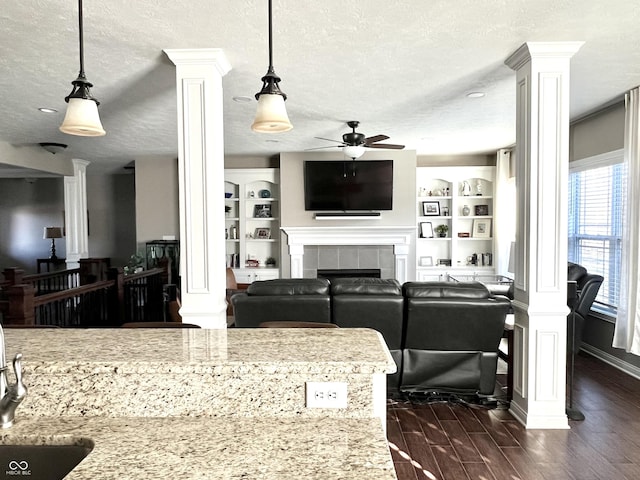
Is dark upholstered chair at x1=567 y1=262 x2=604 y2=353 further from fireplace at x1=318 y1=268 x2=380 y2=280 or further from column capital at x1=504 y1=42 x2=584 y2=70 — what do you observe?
fireplace at x1=318 y1=268 x2=380 y2=280

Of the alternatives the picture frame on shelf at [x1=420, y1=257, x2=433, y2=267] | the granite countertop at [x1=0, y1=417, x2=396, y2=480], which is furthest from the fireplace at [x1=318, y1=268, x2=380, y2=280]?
the granite countertop at [x1=0, y1=417, x2=396, y2=480]

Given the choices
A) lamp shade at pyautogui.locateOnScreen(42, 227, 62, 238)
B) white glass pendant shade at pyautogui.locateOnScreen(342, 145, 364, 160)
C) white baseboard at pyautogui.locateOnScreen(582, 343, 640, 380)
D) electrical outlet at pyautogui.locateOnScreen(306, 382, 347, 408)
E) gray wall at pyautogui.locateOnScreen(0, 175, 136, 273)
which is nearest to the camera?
electrical outlet at pyautogui.locateOnScreen(306, 382, 347, 408)

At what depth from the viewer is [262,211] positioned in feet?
24.4

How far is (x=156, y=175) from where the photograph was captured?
7434 millimetres

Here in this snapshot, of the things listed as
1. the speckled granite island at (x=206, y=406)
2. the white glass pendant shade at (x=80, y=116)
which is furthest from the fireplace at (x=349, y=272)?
the speckled granite island at (x=206, y=406)

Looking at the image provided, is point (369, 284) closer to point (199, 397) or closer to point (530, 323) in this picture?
point (530, 323)

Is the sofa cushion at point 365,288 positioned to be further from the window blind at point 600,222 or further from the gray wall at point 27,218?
the gray wall at point 27,218

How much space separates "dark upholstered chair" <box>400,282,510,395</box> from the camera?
3312mm

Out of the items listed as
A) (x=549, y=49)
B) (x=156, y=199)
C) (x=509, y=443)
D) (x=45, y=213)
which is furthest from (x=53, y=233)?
(x=549, y=49)

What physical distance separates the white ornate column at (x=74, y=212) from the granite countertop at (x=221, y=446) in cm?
709

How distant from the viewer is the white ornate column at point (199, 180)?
295 centimetres

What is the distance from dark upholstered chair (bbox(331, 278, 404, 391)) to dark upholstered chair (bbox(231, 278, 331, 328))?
0.10 m

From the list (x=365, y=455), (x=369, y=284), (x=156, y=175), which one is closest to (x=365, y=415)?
(x=365, y=455)

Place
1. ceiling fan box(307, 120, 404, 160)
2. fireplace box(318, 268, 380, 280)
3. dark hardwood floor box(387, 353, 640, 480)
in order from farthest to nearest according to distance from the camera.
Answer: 1. fireplace box(318, 268, 380, 280)
2. ceiling fan box(307, 120, 404, 160)
3. dark hardwood floor box(387, 353, 640, 480)
